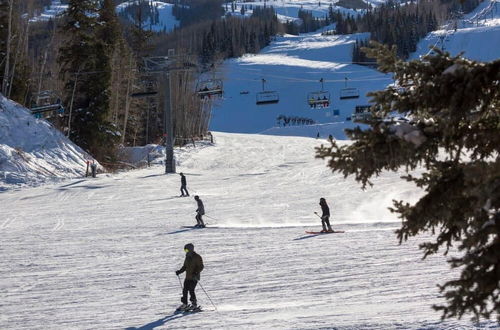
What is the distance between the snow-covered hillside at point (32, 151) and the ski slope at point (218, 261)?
2.82 metres

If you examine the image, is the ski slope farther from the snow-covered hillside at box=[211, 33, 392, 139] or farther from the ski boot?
the snow-covered hillside at box=[211, 33, 392, 139]

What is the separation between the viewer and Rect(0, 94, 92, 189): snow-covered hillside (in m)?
35.9

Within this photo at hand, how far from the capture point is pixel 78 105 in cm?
4669

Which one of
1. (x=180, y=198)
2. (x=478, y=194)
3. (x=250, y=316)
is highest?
(x=478, y=194)

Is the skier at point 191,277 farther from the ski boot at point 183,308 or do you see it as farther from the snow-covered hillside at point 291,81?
the snow-covered hillside at point 291,81

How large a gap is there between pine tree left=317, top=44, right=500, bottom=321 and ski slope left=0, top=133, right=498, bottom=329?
15.4ft

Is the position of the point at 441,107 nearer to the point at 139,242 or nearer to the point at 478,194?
the point at 478,194

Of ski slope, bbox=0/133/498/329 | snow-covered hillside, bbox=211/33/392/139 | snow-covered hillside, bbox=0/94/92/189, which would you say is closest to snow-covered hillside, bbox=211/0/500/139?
snow-covered hillside, bbox=211/33/392/139

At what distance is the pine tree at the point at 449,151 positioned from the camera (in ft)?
15.1

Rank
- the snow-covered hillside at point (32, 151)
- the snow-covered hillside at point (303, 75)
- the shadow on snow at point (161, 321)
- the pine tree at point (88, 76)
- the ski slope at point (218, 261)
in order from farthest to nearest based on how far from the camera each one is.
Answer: the snow-covered hillside at point (303, 75) → the pine tree at point (88, 76) → the snow-covered hillside at point (32, 151) → the ski slope at point (218, 261) → the shadow on snow at point (161, 321)

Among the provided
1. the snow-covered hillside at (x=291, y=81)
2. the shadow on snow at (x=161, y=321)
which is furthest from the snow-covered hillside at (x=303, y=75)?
the shadow on snow at (x=161, y=321)

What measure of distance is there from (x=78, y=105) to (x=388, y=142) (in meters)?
43.7

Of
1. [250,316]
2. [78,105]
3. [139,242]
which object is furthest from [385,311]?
[78,105]

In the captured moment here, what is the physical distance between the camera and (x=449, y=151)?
5457 mm
